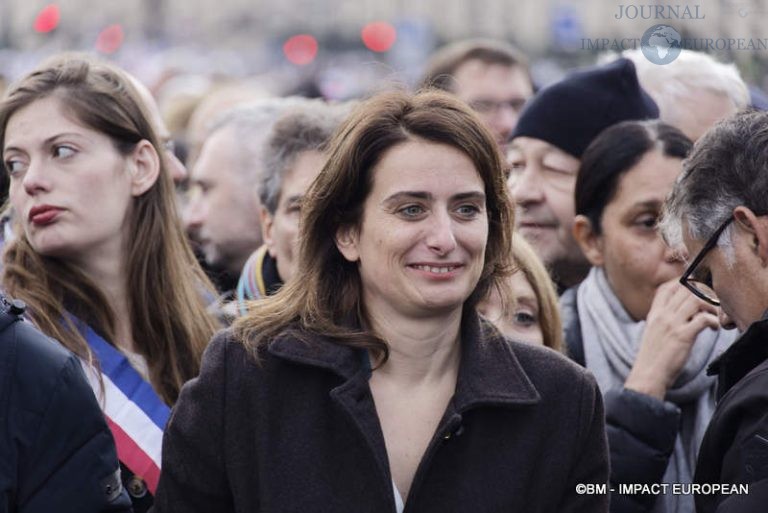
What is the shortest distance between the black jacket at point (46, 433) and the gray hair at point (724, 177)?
5.42ft

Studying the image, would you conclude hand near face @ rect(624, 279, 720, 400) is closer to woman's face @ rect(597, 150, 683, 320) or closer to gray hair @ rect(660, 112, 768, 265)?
woman's face @ rect(597, 150, 683, 320)

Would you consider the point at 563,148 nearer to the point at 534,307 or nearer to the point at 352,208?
the point at 534,307

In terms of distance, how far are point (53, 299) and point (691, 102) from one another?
277cm

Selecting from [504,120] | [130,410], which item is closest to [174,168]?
[130,410]

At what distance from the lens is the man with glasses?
12.0 ft

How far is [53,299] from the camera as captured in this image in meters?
4.49

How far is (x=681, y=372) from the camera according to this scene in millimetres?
4906

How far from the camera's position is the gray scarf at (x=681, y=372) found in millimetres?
4750

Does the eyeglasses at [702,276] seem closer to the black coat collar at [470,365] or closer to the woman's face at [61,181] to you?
the black coat collar at [470,365]

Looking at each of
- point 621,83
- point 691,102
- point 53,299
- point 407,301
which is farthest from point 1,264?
point 691,102

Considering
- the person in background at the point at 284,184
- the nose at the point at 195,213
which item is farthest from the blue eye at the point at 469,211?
the nose at the point at 195,213

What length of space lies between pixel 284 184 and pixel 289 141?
164 mm

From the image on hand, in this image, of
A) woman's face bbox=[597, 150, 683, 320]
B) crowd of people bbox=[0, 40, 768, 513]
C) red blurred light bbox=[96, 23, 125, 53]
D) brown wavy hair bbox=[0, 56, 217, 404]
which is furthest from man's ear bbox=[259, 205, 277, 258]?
red blurred light bbox=[96, 23, 125, 53]

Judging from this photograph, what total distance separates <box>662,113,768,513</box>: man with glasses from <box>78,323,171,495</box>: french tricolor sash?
60.2 inches
